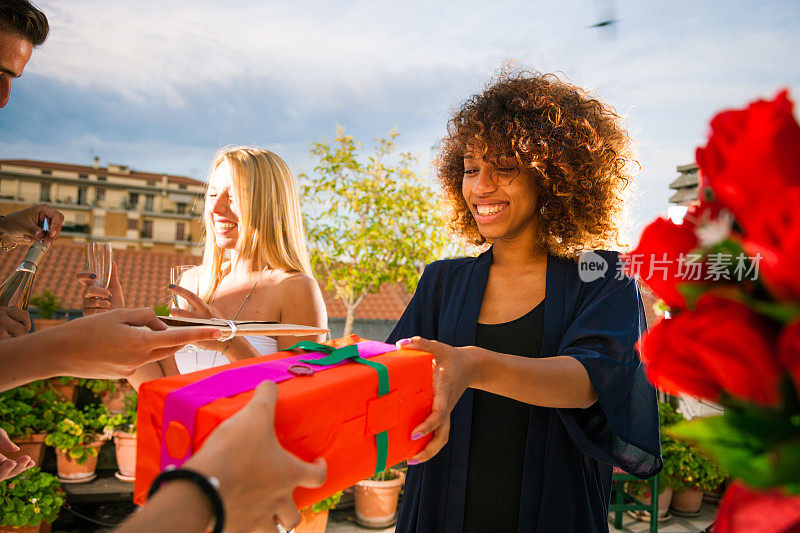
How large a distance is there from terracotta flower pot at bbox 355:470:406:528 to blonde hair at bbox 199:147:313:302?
3264mm

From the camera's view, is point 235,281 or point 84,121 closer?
point 235,281

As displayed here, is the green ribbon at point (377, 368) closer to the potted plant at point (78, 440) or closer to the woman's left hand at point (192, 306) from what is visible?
the woman's left hand at point (192, 306)

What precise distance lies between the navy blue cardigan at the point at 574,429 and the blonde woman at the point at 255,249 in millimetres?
918

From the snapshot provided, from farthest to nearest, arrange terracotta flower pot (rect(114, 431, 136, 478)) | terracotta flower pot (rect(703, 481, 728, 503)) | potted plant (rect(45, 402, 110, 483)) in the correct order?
1. terracotta flower pot (rect(703, 481, 728, 503))
2. terracotta flower pot (rect(114, 431, 136, 478))
3. potted plant (rect(45, 402, 110, 483))

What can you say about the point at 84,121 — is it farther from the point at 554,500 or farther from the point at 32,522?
the point at 554,500

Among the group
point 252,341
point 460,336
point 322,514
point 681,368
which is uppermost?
point 681,368

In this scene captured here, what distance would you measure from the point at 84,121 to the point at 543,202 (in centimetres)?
5727

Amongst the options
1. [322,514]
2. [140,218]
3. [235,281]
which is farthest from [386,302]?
[140,218]

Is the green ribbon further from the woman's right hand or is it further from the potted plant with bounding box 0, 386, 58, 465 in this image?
the potted plant with bounding box 0, 386, 58, 465

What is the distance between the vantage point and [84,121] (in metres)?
49.6

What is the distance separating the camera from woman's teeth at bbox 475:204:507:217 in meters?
1.90

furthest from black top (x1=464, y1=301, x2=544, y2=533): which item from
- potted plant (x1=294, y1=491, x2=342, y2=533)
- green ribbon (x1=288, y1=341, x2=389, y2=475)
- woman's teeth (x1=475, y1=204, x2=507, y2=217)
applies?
potted plant (x1=294, y1=491, x2=342, y2=533)

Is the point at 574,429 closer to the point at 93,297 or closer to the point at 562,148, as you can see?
the point at 562,148

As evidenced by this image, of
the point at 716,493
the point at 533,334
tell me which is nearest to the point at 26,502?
the point at 533,334
